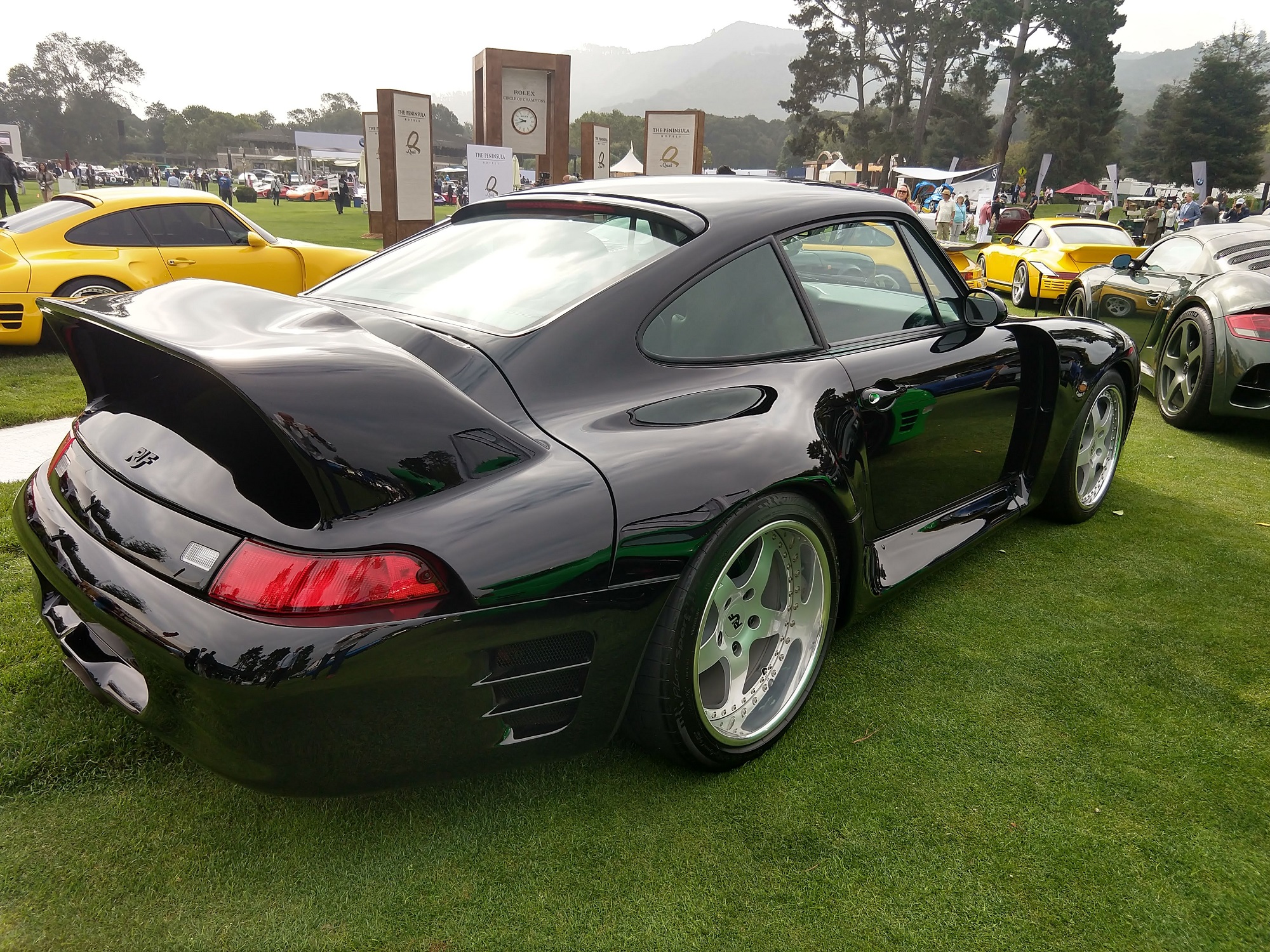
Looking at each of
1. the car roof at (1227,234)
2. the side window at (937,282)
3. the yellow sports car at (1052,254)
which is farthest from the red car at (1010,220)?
the side window at (937,282)

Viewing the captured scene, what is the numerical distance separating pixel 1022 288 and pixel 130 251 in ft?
35.2

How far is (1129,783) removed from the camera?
2152 millimetres

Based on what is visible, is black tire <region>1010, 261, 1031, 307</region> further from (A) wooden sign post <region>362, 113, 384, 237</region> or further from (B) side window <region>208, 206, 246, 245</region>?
(A) wooden sign post <region>362, 113, 384, 237</region>

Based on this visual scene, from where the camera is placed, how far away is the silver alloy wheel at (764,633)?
211cm

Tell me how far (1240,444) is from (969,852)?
4.99 metres

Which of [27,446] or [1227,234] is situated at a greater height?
[1227,234]

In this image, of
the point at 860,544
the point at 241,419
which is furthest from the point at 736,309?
the point at 241,419

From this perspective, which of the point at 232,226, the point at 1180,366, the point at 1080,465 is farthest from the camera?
the point at 232,226

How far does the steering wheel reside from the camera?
2.82 m

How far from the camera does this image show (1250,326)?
511 cm

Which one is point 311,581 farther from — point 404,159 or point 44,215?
point 404,159

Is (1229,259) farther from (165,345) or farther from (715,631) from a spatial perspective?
(165,345)

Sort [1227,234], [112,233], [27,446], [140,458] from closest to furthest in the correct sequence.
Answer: [140,458], [27,446], [1227,234], [112,233]

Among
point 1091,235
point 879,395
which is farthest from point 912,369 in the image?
point 1091,235
